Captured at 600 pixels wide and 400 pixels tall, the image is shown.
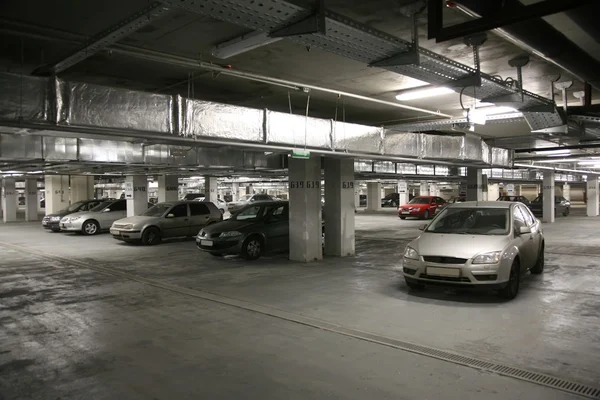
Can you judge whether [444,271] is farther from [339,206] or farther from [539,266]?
[339,206]

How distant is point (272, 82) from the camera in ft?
23.9

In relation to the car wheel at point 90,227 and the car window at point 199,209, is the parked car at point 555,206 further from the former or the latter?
the car wheel at point 90,227

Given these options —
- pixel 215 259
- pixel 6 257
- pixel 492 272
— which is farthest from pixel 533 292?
pixel 6 257

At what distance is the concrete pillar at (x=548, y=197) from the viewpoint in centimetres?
2425

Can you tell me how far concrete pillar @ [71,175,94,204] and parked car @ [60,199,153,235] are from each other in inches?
303

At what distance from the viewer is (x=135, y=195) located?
61.9 feet

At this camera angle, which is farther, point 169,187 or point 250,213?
point 169,187

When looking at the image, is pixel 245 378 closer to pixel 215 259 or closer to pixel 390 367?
pixel 390 367

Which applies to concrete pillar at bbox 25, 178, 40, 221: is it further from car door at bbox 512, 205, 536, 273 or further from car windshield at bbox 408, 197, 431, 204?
car door at bbox 512, 205, 536, 273

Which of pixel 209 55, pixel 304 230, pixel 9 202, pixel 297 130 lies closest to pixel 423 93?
pixel 297 130

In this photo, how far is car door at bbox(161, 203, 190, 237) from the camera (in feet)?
49.7

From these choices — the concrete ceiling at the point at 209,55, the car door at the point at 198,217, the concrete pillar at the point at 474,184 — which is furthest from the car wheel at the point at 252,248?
the concrete pillar at the point at 474,184

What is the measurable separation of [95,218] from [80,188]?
917 cm

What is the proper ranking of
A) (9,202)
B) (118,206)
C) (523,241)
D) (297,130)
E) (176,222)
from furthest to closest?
1. (9,202)
2. (118,206)
3. (176,222)
4. (297,130)
5. (523,241)
